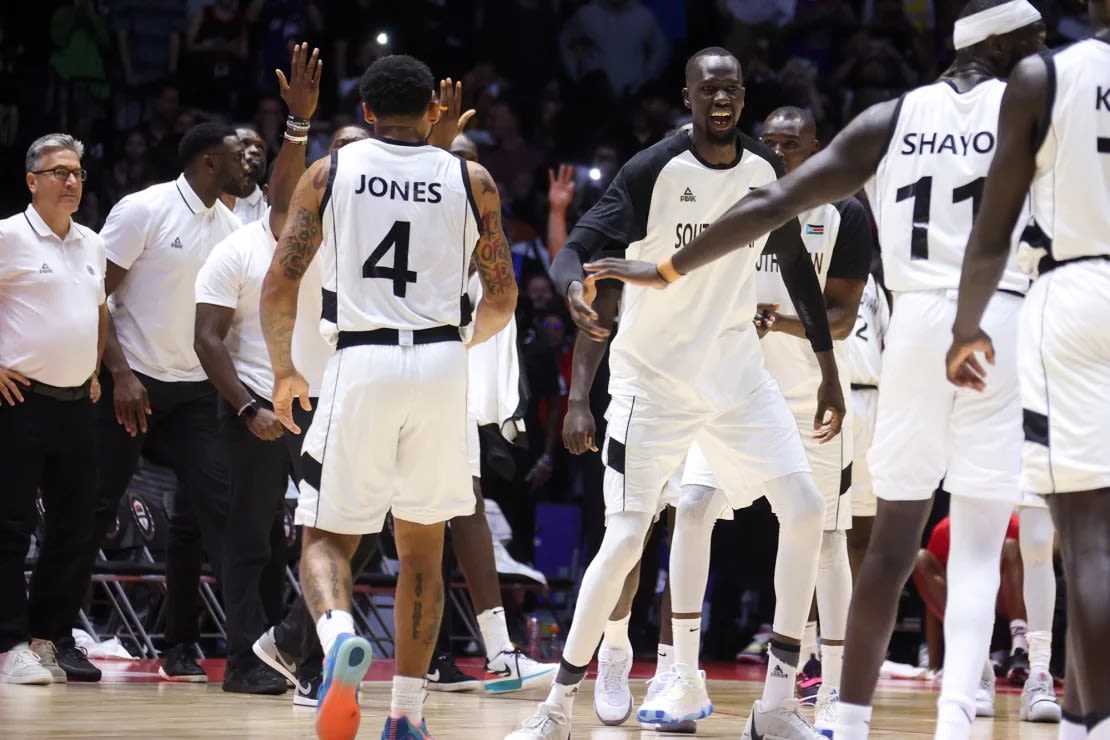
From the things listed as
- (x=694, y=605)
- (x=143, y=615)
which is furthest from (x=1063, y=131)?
(x=143, y=615)

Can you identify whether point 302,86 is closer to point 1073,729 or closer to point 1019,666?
point 1073,729

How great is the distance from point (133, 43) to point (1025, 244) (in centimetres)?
1058

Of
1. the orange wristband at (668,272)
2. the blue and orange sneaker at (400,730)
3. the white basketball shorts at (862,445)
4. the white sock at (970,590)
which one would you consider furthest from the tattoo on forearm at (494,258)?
the white basketball shorts at (862,445)

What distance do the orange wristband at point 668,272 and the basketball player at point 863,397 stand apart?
353cm

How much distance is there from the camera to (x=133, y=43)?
42.2 ft

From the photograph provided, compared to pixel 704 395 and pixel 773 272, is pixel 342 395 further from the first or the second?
pixel 773 272

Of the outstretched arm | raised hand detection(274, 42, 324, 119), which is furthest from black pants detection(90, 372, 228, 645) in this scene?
the outstretched arm

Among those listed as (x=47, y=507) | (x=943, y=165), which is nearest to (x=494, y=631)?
(x=47, y=507)

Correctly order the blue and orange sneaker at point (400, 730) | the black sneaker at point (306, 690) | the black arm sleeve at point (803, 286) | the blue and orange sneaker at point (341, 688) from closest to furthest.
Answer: the blue and orange sneaker at point (341, 688)
the blue and orange sneaker at point (400, 730)
the black arm sleeve at point (803, 286)
the black sneaker at point (306, 690)

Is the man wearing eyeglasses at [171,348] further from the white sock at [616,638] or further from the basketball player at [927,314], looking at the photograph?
the basketball player at [927,314]

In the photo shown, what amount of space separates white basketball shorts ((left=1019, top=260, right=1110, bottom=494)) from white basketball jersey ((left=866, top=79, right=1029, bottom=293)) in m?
0.63

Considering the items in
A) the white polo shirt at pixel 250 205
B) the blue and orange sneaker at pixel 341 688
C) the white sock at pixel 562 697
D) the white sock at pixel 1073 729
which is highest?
the white polo shirt at pixel 250 205

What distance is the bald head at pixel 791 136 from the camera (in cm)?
668

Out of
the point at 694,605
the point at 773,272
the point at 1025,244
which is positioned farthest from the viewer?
the point at 773,272
